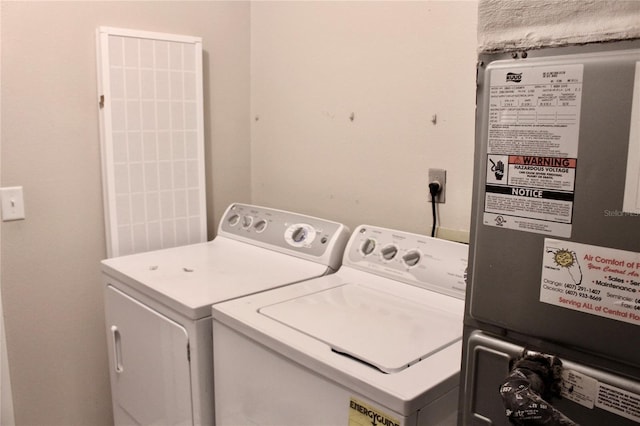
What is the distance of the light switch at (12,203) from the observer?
1719 mm

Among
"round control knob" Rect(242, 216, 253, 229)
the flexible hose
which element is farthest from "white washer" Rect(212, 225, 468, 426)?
"round control knob" Rect(242, 216, 253, 229)

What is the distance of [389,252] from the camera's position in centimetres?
155

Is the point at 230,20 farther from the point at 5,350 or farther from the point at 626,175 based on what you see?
the point at 626,175

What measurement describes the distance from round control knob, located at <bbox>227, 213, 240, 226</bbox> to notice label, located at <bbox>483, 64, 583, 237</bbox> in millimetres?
1460

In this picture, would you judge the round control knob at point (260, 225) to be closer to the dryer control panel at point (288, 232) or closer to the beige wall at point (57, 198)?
the dryer control panel at point (288, 232)

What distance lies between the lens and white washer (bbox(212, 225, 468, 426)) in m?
0.97

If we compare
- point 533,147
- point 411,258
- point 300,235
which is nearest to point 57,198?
point 300,235

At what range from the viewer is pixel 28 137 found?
175 centimetres

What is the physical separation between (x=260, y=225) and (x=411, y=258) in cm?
69

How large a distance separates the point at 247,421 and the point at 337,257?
63 cm

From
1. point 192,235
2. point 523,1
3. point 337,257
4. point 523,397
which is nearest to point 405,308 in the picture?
point 337,257

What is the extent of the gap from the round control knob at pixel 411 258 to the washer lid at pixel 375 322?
11 centimetres

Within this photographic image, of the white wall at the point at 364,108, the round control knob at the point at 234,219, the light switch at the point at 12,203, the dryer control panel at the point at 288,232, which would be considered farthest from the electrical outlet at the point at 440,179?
the light switch at the point at 12,203

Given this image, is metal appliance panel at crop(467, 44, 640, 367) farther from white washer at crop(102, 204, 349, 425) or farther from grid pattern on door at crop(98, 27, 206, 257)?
grid pattern on door at crop(98, 27, 206, 257)
